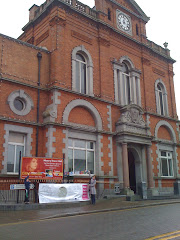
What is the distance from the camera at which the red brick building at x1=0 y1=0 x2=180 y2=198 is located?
17562mm

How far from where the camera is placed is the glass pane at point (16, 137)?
55.3 ft

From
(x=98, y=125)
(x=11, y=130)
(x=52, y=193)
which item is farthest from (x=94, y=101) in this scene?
(x=52, y=193)

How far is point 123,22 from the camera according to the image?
84.3 ft

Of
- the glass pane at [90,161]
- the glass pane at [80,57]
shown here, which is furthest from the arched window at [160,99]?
the glass pane at [90,161]

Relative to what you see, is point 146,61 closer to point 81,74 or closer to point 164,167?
point 81,74

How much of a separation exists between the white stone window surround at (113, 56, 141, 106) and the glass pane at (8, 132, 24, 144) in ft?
28.5

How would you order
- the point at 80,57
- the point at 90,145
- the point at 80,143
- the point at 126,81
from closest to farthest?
the point at 80,143, the point at 90,145, the point at 80,57, the point at 126,81

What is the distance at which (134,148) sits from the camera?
22453 mm

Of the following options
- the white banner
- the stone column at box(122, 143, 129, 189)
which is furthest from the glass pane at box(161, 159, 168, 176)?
the white banner

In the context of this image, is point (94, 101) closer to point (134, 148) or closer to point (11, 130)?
point (134, 148)

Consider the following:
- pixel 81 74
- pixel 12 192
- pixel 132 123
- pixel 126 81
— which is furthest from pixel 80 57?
pixel 12 192

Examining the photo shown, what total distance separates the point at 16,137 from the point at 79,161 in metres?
4.73

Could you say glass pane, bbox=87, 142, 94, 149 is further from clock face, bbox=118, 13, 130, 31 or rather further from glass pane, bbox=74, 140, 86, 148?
clock face, bbox=118, 13, 130, 31

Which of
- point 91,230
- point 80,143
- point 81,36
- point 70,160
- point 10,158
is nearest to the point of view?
point 91,230
